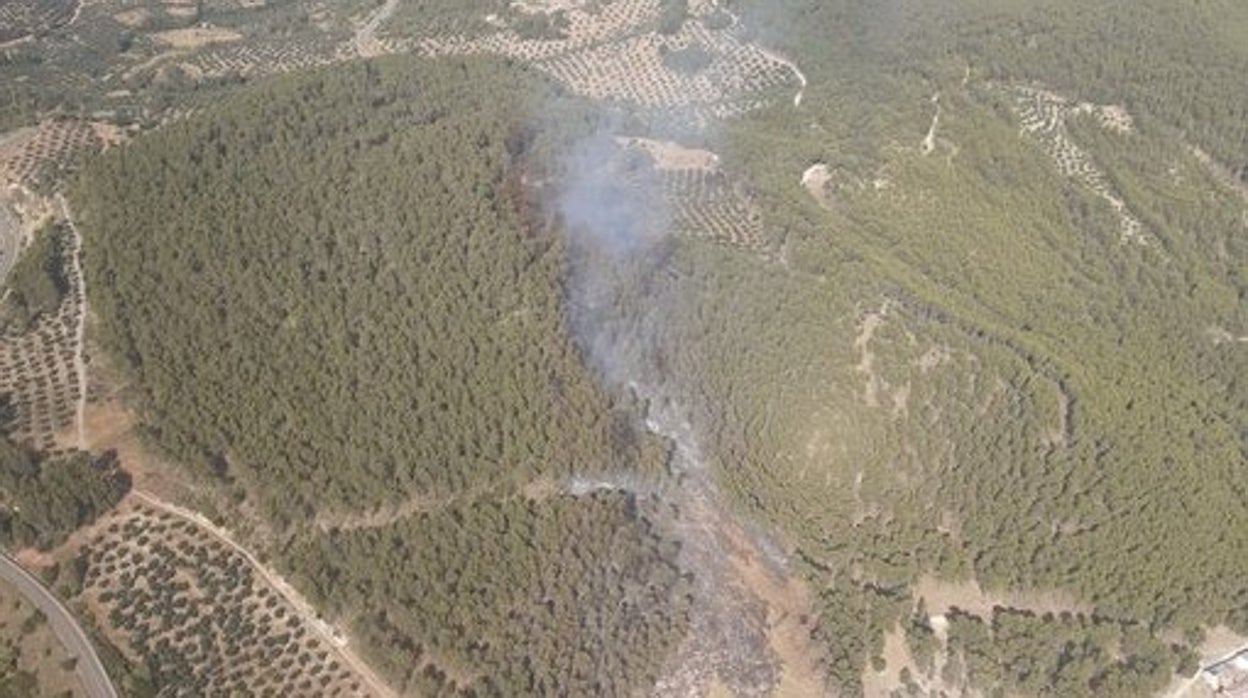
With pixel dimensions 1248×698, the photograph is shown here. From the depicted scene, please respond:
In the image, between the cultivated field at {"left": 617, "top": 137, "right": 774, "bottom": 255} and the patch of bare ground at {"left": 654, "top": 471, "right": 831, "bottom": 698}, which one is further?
the cultivated field at {"left": 617, "top": 137, "right": 774, "bottom": 255}

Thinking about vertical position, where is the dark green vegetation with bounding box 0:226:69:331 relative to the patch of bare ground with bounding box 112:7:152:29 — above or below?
above

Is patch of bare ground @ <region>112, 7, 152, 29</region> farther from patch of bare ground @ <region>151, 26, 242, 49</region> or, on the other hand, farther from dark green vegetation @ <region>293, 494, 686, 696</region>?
dark green vegetation @ <region>293, 494, 686, 696</region>

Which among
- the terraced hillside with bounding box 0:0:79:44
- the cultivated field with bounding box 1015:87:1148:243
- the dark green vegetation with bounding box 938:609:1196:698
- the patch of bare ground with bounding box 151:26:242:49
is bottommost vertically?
the terraced hillside with bounding box 0:0:79:44

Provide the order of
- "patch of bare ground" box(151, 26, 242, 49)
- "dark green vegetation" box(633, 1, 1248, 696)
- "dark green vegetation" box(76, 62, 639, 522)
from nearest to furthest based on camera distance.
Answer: "dark green vegetation" box(76, 62, 639, 522)
"dark green vegetation" box(633, 1, 1248, 696)
"patch of bare ground" box(151, 26, 242, 49)

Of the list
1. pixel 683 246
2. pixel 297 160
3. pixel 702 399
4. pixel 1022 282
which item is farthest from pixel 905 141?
pixel 297 160

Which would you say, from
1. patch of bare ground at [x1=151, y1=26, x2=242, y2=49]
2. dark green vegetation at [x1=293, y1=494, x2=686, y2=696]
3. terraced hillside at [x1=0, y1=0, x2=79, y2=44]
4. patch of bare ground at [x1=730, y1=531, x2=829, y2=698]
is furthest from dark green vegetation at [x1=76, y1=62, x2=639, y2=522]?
terraced hillside at [x1=0, y1=0, x2=79, y2=44]

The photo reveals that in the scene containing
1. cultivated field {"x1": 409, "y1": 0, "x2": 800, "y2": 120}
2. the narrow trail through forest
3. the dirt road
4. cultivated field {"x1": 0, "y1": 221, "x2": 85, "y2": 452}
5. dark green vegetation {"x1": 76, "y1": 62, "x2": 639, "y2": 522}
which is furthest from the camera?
cultivated field {"x1": 409, "y1": 0, "x2": 800, "y2": 120}

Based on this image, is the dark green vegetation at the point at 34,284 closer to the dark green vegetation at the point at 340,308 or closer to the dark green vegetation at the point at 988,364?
the dark green vegetation at the point at 340,308

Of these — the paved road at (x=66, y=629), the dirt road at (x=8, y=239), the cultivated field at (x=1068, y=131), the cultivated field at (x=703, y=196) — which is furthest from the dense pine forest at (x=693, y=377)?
the paved road at (x=66, y=629)
